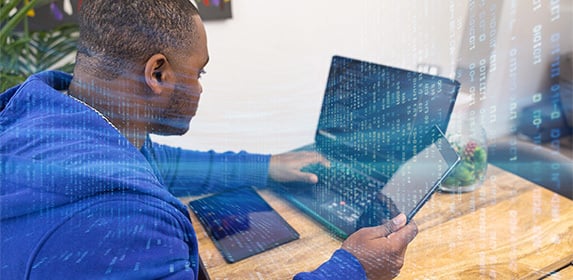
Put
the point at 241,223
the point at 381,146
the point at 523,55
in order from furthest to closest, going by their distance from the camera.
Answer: the point at 241,223, the point at 381,146, the point at 523,55

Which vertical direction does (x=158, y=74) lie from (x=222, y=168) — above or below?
above

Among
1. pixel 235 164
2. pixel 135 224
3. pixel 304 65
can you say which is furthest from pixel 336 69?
pixel 135 224

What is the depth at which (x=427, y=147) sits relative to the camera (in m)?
0.31

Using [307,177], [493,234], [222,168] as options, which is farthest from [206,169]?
[493,234]

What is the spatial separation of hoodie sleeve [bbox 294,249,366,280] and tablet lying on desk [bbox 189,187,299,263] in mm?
84

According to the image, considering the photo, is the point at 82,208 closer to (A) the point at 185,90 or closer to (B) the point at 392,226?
(A) the point at 185,90

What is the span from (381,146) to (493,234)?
11cm

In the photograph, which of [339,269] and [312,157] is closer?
[339,269]

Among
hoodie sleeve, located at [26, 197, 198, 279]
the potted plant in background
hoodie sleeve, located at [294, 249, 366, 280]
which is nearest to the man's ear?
hoodie sleeve, located at [26, 197, 198, 279]

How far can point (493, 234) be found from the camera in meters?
0.29

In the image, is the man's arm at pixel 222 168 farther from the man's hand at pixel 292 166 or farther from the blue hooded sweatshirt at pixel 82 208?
the blue hooded sweatshirt at pixel 82 208

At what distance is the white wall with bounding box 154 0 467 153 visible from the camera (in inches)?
13.7

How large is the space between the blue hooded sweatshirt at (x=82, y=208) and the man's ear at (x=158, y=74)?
52mm

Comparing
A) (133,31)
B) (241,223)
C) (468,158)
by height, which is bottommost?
(241,223)
